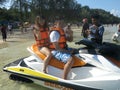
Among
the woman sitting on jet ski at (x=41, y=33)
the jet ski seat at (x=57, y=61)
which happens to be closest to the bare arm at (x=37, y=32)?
the woman sitting on jet ski at (x=41, y=33)

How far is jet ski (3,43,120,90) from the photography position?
5.23 m

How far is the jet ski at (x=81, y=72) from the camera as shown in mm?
5230

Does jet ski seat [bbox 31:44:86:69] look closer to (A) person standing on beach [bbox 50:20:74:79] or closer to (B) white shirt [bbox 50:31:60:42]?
(A) person standing on beach [bbox 50:20:74:79]

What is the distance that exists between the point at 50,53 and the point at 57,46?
273 mm

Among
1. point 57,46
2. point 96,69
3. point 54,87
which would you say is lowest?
point 54,87

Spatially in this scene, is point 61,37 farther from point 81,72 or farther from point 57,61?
point 81,72

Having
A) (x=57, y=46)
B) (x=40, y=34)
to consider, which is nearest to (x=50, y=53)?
(x=57, y=46)

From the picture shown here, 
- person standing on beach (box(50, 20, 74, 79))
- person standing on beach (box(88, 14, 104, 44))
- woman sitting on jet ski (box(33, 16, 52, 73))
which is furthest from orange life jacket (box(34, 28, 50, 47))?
person standing on beach (box(88, 14, 104, 44))

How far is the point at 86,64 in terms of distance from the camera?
5656 mm

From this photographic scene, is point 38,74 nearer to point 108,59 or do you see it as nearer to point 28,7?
point 108,59

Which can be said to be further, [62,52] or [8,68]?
[8,68]

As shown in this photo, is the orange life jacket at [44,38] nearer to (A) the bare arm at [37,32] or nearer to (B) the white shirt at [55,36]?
(A) the bare arm at [37,32]

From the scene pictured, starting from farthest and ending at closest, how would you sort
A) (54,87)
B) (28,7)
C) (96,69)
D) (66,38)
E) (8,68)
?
(28,7)
(8,68)
(66,38)
(54,87)
(96,69)

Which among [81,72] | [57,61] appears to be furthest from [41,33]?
[81,72]
